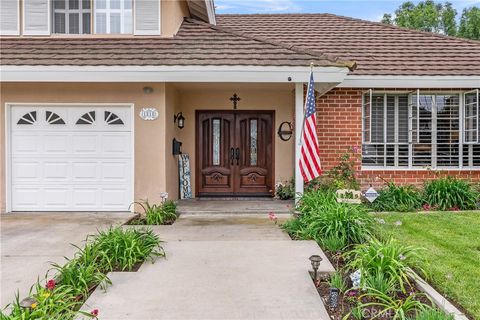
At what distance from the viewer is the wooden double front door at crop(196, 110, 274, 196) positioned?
10.7 metres

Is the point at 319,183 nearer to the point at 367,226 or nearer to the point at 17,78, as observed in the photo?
the point at 367,226

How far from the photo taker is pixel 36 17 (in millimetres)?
9094

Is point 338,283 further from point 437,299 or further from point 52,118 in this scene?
point 52,118

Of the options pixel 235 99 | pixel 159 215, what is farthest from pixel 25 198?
pixel 235 99

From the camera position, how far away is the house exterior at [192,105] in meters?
8.08

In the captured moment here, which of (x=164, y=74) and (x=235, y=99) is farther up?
(x=164, y=74)

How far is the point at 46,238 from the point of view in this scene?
6422mm

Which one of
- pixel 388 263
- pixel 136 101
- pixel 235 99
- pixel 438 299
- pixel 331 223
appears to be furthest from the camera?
pixel 235 99

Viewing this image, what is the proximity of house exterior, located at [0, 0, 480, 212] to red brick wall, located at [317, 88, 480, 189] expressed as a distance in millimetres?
25

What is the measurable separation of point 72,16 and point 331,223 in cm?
776

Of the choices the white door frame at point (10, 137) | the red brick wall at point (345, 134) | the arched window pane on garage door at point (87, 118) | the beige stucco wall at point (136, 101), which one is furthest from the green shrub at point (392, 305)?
the arched window pane on garage door at point (87, 118)

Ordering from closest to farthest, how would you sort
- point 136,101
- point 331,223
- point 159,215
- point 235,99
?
point 331,223 → point 159,215 → point 136,101 → point 235,99

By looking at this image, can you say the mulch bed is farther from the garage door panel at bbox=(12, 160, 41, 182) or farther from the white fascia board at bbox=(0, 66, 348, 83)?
the garage door panel at bbox=(12, 160, 41, 182)

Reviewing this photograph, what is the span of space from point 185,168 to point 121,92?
2.66m
